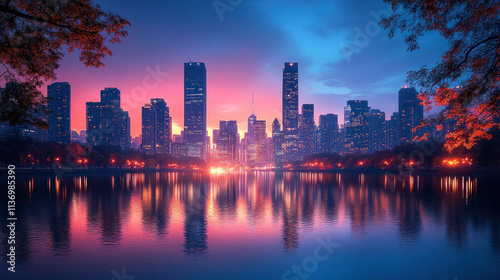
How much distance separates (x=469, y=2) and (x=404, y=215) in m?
19.4

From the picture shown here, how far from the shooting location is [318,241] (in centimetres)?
1908

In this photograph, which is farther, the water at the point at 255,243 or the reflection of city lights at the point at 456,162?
the reflection of city lights at the point at 456,162

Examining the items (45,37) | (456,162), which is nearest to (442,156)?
(456,162)

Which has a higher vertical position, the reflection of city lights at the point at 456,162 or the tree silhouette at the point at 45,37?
the tree silhouette at the point at 45,37

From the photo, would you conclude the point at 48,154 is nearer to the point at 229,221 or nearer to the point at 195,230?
the point at 229,221

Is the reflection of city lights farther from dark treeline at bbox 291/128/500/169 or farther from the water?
the water

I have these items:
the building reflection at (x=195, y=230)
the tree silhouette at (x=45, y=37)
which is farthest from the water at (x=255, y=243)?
the tree silhouette at (x=45, y=37)

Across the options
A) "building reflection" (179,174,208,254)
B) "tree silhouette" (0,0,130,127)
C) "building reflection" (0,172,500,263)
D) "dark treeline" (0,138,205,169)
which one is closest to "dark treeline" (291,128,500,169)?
"building reflection" (0,172,500,263)

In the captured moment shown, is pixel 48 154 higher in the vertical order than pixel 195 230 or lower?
higher

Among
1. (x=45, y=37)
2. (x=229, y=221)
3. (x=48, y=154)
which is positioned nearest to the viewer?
(x=45, y=37)

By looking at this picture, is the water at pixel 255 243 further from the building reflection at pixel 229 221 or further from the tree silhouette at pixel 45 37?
the tree silhouette at pixel 45 37

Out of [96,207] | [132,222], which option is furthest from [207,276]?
[96,207]

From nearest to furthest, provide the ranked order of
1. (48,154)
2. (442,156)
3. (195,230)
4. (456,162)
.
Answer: (195,230) < (442,156) < (456,162) < (48,154)

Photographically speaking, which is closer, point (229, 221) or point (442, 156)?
point (229, 221)
